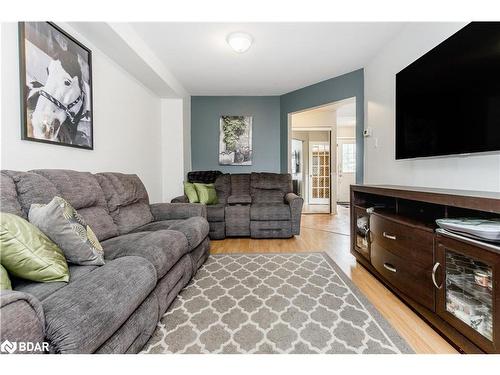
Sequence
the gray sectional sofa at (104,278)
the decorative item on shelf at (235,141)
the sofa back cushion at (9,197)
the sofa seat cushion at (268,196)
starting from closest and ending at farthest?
the gray sectional sofa at (104,278)
the sofa back cushion at (9,197)
the sofa seat cushion at (268,196)
the decorative item on shelf at (235,141)

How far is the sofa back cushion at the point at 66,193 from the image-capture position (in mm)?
1323

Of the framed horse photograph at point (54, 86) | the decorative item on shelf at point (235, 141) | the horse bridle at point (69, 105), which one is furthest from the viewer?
the decorative item on shelf at point (235, 141)

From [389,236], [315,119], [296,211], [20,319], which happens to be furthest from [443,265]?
[315,119]

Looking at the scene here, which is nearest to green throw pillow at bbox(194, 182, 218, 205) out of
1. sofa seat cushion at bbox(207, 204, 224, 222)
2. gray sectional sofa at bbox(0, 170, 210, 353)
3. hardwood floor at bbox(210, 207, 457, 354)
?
sofa seat cushion at bbox(207, 204, 224, 222)

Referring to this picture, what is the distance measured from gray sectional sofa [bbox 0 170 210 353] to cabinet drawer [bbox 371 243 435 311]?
1.55 m

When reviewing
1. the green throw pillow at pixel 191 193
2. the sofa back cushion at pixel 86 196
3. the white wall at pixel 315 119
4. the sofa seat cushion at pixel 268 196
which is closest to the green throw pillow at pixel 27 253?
the sofa back cushion at pixel 86 196

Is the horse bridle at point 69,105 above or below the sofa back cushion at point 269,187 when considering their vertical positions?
above

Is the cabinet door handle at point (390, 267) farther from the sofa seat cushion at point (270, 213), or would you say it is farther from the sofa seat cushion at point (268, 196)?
the sofa seat cushion at point (268, 196)

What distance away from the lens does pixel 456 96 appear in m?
1.56

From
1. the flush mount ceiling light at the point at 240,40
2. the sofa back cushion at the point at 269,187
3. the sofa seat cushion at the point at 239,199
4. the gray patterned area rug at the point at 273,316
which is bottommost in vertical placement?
the gray patterned area rug at the point at 273,316

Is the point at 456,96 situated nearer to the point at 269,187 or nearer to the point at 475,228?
the point at 475,228

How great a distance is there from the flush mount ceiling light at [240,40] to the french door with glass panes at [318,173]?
461 centimetres

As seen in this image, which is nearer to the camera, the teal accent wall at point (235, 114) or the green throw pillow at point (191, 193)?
the green throw pillow at point (191, 193)

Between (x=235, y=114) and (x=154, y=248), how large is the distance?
12.3ft
